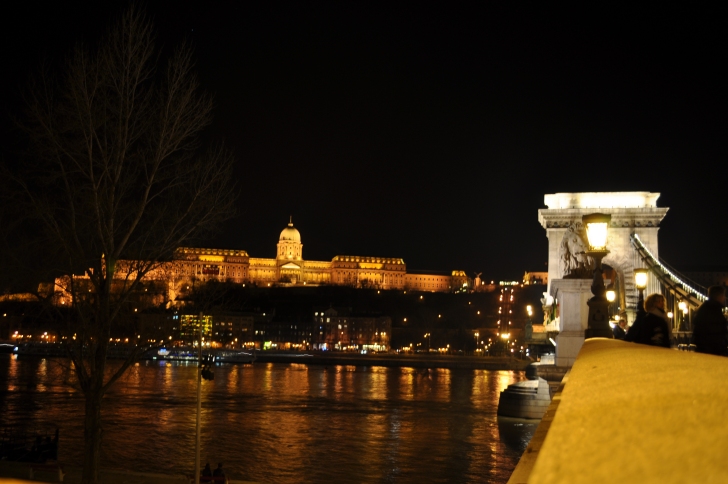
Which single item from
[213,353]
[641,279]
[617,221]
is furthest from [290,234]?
[641,279]

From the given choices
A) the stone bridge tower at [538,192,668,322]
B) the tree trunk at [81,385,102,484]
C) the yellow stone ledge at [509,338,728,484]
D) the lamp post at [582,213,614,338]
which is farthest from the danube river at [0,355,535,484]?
the yellow stone ledge at [509,338,728,484]

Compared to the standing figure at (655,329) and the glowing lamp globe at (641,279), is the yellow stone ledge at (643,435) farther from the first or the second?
the glowing lamp globe at (641,279)

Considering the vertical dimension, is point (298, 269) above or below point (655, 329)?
above

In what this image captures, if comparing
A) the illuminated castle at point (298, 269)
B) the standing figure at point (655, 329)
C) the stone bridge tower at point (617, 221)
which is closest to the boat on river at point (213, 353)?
the stone bridge tower at point (617, 221)

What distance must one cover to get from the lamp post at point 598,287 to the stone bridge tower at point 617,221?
81.0 feet

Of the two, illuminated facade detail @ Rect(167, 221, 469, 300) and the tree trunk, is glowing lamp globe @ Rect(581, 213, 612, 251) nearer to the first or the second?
the tree trunk

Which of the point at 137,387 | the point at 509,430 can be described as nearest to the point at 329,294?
the point at 137,387

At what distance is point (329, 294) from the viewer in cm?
16825

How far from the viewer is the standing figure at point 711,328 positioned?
24.6 feet

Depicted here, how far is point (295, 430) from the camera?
98.9 feet

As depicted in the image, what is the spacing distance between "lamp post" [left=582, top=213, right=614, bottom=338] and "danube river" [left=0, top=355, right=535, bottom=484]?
7.70 metres

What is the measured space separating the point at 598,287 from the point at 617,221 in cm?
2669

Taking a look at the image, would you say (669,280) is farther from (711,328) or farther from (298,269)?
(298,269)

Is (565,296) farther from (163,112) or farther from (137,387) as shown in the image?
(137,387)
